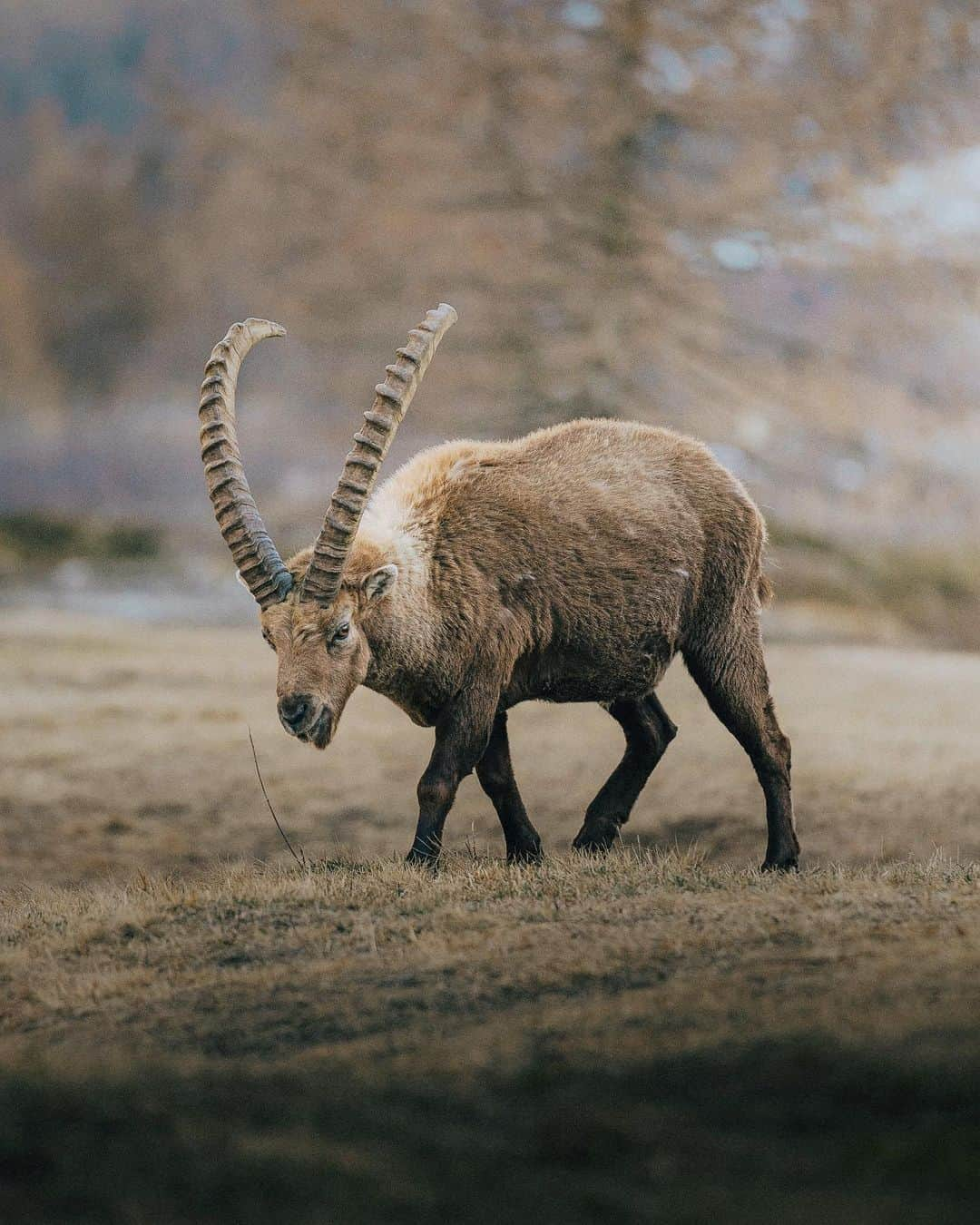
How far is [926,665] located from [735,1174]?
56.0 feet

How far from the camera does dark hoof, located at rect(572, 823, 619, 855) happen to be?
8.81m

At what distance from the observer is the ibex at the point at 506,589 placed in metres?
7.36

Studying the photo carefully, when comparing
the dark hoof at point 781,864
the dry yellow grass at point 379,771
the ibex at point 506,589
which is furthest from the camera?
the dry yellow grass at point 379,771

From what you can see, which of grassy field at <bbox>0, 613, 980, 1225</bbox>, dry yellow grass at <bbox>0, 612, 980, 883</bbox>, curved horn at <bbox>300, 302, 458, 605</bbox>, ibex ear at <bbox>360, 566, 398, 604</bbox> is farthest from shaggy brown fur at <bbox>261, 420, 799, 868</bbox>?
dry yellow grass at <bbox>0, 612, 980, 883</bbox>

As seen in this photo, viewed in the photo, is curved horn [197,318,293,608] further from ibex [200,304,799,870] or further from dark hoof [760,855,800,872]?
dark hoof [760,855,800,872]

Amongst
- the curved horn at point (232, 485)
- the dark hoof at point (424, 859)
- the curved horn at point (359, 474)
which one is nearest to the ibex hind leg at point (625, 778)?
the dark hoof at point (424, 859)

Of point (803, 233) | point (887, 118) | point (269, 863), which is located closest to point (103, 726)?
point (269, 863)

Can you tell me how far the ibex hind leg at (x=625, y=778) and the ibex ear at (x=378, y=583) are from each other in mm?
2030

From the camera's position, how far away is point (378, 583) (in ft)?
24.5

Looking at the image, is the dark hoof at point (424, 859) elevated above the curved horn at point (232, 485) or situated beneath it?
situated beneath

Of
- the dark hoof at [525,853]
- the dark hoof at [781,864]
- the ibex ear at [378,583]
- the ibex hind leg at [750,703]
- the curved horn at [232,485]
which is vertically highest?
the curved horn at [232,485]

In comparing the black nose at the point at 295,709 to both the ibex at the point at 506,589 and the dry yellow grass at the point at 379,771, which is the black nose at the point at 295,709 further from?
the dry yellow grass at the point at 379,771

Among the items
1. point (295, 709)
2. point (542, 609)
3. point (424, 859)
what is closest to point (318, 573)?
point (295, 709)

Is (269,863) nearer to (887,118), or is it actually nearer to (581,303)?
(581,303)
